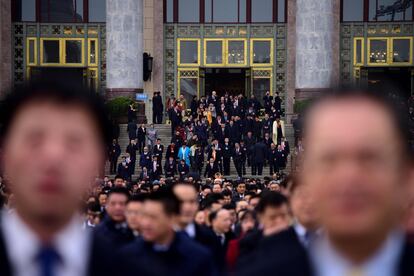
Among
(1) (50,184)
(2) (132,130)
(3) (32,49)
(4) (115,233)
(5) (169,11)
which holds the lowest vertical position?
(2) (132,130)

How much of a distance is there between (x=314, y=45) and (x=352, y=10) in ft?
21.8

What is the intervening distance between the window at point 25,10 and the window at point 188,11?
707 cm

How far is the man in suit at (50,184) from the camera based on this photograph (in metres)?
2.21

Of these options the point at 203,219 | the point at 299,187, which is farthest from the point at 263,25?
the point at 299,187

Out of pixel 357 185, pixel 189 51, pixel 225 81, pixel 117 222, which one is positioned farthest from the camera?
pixel 225 81

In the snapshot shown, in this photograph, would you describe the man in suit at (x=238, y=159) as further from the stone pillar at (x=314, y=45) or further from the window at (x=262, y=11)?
the window at (x=262, y=11)

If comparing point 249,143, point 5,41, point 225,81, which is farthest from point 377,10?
point 5,41

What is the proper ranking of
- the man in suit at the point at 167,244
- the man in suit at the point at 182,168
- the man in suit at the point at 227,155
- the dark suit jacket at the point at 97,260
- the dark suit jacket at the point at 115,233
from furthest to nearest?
the man in suit at the point at 227,155
the man in suit at the point at 182,168
the dark suit jacket at the point at 115,233
the man in suit at the point at 167,244
the dark suit jacket at the point at 97,260

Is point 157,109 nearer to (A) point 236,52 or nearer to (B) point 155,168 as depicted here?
(A) point 236,52

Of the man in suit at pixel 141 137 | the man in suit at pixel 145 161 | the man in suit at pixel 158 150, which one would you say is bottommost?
the man in suit at pixel 145 161

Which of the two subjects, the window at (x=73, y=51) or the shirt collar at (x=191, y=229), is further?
the window at (x=73, y=51)

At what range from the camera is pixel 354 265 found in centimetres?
223

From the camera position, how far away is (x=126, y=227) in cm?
897

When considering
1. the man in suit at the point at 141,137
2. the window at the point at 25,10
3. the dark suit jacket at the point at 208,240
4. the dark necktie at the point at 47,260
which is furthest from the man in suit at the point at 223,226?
the window at the point at 25,10
